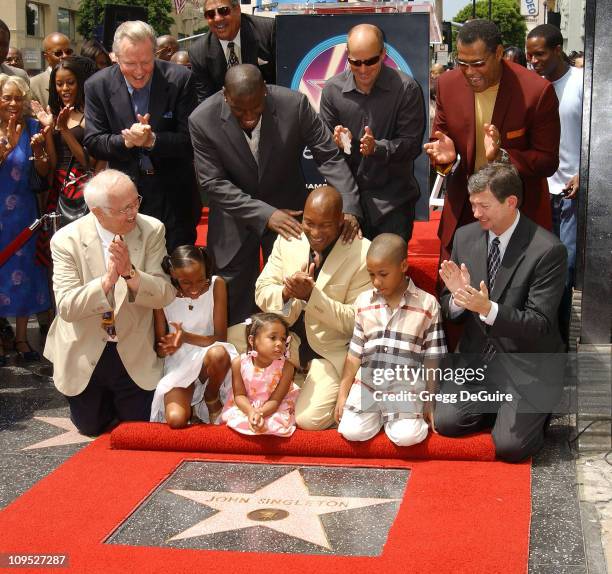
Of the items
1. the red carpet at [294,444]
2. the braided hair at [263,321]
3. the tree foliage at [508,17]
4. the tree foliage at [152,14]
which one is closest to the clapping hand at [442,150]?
the braided hair at [263,321]

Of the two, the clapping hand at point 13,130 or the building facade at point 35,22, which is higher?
the building facade at point 35,22

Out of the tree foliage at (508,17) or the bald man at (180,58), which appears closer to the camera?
the bald man at (180,58)

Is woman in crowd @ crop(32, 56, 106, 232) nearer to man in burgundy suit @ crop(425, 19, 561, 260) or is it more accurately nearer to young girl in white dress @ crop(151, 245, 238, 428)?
young girl in white dress @ crop(151, 245, 238, 428)

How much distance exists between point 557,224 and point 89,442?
128 inches

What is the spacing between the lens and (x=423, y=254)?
6.96 m

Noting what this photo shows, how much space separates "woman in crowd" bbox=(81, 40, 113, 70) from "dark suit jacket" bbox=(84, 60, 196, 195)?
144cm

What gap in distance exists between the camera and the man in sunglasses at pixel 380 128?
18.9ft

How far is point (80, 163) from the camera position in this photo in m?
6.43

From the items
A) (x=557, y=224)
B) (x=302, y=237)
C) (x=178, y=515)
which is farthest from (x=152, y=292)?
(x=557, y=224)

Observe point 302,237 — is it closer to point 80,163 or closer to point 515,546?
point 80,163

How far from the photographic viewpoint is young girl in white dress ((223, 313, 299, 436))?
516 centimetres

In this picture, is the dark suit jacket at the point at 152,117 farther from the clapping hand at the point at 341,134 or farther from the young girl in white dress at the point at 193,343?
A: the clapping hand at the point at 341,134

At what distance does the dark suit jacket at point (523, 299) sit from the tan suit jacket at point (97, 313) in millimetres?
1602

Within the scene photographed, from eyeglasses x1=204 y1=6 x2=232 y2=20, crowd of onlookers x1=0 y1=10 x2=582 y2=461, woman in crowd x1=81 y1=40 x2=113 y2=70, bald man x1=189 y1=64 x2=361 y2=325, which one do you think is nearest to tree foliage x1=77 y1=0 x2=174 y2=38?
woman in crowd x1=81 y1=40 x2=113 y2=70
